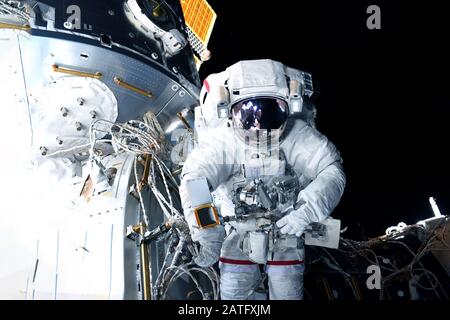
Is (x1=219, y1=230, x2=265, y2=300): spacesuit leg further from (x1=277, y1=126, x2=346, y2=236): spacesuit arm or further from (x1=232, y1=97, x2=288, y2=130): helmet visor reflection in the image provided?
(x1=232, y1=97, x2=288, y2=130): helmet visor reflection

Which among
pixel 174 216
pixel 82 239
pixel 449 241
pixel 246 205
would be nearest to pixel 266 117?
pixel 246 205

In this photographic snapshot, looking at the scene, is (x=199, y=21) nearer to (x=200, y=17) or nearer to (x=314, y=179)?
(x=200, y=17)

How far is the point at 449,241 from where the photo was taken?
3.11 meters

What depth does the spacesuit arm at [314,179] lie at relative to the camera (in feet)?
7.84

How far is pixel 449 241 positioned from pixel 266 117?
169 cm

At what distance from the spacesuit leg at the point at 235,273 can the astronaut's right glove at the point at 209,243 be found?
0.11 m

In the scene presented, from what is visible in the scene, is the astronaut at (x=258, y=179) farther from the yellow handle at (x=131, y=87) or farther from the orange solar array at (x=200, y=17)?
the orange solar array at (x=200, y=17)

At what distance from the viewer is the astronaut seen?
8.00ft

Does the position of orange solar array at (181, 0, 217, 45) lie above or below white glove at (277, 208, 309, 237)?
above

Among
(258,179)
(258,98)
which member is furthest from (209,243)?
(258,98)

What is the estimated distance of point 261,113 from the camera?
244 cm

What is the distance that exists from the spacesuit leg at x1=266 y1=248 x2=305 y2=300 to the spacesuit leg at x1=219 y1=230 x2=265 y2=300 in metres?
0.11

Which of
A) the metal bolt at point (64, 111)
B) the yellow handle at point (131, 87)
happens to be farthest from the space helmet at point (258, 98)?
the metal bolt at point (64, 111)

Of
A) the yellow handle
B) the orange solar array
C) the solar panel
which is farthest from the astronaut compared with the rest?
the orange solar array
